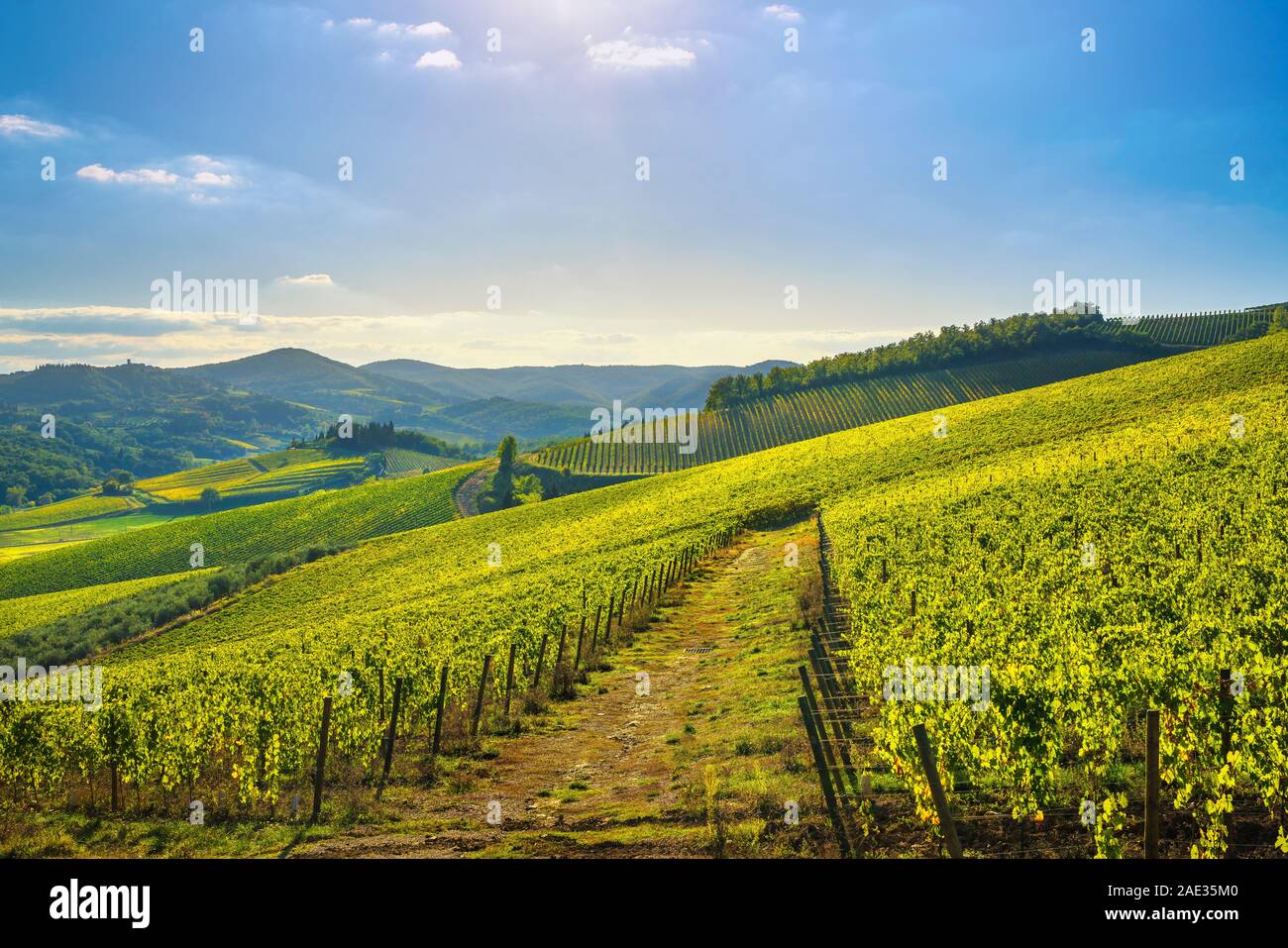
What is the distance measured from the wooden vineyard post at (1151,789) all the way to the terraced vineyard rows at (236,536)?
97397 mm

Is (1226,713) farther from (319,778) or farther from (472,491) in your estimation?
(472,491)

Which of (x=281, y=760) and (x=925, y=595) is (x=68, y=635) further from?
(x=925, y=595)

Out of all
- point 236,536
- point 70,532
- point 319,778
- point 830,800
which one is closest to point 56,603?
point 236,536

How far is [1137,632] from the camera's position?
12344mm

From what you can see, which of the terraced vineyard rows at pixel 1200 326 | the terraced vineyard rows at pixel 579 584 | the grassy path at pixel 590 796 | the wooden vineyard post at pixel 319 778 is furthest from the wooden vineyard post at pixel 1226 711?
the terraced vineyard rows at pixel 1200 326

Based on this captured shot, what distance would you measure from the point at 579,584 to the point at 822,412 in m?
110

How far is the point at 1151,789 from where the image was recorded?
725 cm

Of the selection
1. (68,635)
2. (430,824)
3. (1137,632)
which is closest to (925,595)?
(1137,632)

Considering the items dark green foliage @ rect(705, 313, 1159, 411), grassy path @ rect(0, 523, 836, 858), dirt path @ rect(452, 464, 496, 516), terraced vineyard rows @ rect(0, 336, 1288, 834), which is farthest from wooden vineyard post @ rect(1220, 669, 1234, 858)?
dark green foliage @ rect(705, 313, 1159, 411)

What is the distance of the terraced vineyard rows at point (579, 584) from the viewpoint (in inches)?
575

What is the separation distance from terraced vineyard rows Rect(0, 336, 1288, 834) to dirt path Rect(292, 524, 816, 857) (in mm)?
2649

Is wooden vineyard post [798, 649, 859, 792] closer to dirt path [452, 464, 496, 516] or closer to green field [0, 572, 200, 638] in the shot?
green field [0, 572, 200, 638]

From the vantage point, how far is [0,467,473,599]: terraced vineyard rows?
97.9m
